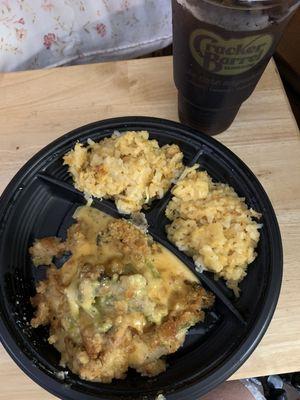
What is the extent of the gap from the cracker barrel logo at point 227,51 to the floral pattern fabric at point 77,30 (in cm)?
63

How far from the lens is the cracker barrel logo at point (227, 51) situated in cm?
95

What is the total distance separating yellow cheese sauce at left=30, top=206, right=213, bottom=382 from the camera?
1.05m

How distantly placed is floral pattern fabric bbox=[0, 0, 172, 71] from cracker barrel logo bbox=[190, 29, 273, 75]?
2.05 ft

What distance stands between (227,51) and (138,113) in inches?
19.2

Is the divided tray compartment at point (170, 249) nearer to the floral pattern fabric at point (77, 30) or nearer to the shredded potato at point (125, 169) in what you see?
the shredded potato at point (125, 169)

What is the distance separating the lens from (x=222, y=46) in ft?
3.16

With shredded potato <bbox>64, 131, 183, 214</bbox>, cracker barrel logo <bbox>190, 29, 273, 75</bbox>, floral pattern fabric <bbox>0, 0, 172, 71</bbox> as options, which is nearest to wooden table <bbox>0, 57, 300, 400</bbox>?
floral pattern fabric <bbox>0, 0, 172, 71</bbox>

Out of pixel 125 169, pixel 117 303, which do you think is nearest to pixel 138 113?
pixel 125 169

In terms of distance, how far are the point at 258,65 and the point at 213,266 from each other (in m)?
0.47

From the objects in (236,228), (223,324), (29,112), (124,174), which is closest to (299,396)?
(223,324)

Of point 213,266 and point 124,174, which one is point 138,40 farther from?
point 213,266

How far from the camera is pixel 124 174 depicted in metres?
1.17

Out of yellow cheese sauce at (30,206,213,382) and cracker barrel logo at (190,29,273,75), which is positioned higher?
cracker barrel logo at (190,29,273,75)

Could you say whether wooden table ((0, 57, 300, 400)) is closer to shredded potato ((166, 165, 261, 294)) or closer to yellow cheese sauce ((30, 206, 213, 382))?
shredded potato ((166, 165, 261, 294))
